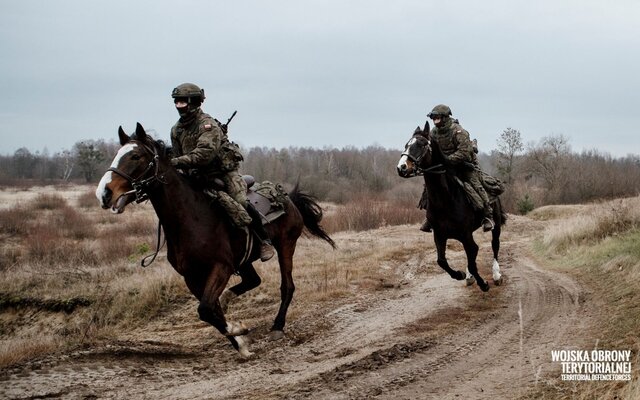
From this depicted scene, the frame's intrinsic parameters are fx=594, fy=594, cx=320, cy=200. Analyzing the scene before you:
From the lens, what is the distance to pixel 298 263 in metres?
17.4

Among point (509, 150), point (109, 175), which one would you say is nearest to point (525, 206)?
point (509, 150)

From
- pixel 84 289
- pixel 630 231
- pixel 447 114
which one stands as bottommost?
pixel 84 289

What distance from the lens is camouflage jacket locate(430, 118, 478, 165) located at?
36.6ft

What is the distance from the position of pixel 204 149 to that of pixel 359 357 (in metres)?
3.46

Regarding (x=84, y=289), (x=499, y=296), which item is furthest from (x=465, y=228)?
(x=84, y=289)

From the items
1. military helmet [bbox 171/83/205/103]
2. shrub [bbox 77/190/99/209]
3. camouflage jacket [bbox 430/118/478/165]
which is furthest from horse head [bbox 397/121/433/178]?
shrub [bbox 77/190/99/209]

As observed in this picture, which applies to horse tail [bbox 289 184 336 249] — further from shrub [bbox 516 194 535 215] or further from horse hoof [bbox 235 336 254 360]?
shrub [bbox 516 194 535 215]

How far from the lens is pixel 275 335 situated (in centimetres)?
922

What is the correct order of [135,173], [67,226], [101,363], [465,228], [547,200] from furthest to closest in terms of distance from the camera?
[547,200] → [67,226] → [465,228] → [101,363] → [135,173]

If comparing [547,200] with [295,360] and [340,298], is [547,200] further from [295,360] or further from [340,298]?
[295,360]

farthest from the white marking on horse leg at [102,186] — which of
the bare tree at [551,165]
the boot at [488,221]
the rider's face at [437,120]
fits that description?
the bare tree at [551,165]

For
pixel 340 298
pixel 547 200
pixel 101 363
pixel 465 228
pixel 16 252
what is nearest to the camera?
pixel 101 363

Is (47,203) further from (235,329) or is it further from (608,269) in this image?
(608,269)

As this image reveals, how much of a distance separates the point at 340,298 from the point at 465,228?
300cm
